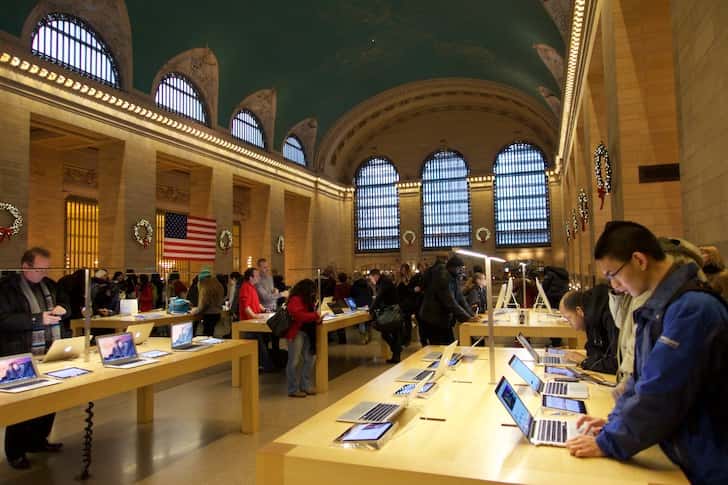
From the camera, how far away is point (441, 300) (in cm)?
733

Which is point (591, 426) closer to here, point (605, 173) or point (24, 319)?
point (24, 319)

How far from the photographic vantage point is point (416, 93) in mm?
24859

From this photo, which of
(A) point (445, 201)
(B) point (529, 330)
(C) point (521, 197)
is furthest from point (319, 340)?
(C) point (521, 197)

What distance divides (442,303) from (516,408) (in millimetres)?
5185

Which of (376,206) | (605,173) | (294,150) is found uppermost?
(294,150)

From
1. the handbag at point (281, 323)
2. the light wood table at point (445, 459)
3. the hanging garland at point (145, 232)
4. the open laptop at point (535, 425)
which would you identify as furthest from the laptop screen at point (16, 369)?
the hanging garland at point (145, 232)

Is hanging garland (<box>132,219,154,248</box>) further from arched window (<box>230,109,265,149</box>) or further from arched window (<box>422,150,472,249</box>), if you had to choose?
arched window (<box>422,150,472,249</box>)

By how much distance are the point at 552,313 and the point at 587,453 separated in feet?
21.4

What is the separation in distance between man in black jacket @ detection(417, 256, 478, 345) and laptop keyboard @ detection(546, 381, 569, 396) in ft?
12.4

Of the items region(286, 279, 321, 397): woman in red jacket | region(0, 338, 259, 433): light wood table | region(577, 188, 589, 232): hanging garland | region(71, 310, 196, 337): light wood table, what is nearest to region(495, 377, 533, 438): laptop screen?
region(0, 338, 259, 433): light wood table

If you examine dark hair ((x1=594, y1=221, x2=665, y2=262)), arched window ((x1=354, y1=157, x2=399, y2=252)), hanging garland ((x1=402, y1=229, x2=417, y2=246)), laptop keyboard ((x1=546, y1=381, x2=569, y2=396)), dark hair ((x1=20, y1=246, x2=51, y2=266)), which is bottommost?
laptop keyboard ((x1=546, y1=381, x2=569, y2=396))

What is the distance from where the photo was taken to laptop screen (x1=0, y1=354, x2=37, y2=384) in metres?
3.30

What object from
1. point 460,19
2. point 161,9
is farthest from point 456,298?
point 460,19

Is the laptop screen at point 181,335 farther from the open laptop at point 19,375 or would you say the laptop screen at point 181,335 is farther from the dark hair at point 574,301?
the dark hair at point 574,301
